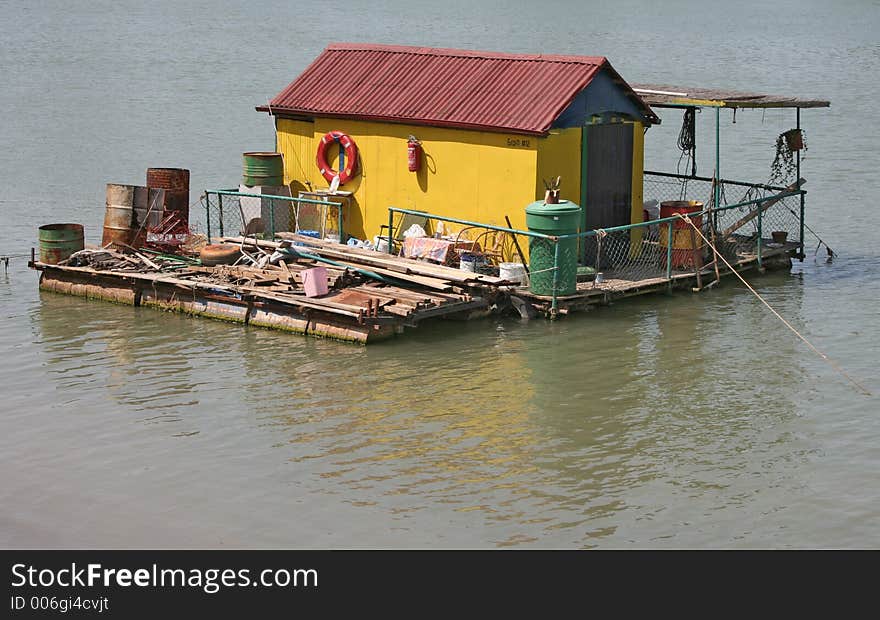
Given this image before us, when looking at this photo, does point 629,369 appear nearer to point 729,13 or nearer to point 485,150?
point 485,150

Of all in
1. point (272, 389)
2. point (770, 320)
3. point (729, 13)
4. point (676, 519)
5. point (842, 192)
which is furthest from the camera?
point (729, 13)

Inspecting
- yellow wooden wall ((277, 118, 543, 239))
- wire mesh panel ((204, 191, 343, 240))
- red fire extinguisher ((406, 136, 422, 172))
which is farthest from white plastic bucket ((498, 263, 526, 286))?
wire mesh panel ((204, 191, 343, 240))

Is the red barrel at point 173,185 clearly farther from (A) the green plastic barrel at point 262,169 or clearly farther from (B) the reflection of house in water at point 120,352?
(B) the reflection of house in water at point 120,352

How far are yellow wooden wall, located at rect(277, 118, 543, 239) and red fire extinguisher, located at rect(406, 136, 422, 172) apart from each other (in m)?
0.09

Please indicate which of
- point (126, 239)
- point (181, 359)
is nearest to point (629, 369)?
point (181, 359)

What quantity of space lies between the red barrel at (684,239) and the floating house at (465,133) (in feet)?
2.50

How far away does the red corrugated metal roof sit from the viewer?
77.0 feet

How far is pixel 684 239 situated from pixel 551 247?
3629 millimetres

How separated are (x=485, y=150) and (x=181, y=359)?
642 centimetres

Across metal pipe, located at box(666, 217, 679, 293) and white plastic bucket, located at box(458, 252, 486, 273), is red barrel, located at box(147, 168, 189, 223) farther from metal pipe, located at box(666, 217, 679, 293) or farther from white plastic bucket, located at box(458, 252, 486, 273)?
metal pipe, located at box(666, 217, 679, 293)

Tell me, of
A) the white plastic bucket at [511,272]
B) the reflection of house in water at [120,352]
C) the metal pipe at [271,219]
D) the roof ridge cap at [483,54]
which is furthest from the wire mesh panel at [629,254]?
the reflection of house in water at [120,352]

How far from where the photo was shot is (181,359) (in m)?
20.8

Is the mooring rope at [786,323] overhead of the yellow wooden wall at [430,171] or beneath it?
Answer: beneath

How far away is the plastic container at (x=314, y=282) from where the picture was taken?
2164 cm
